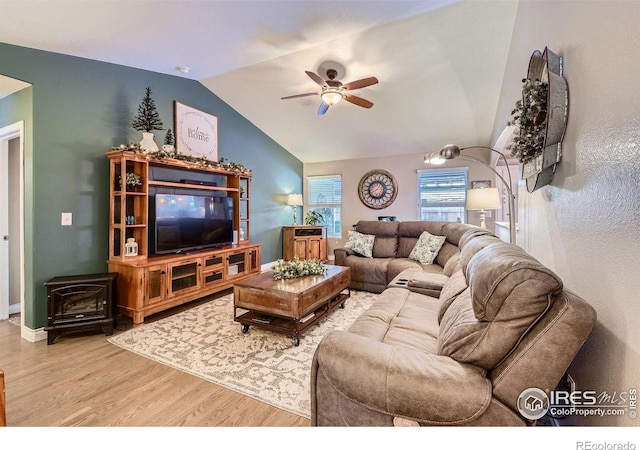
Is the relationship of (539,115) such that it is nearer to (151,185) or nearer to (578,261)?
(578,261)

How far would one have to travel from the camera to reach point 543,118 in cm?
144

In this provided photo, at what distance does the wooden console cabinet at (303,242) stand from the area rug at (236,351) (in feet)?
8.69

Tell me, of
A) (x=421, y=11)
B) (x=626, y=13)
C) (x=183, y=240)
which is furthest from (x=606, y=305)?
(x=183, y=240)

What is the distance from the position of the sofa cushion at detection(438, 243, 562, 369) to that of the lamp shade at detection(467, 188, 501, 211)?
2.33 meters

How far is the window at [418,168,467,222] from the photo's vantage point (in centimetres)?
531

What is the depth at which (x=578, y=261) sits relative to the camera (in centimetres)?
120

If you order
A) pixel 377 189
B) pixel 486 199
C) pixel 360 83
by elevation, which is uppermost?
pixel 360 83

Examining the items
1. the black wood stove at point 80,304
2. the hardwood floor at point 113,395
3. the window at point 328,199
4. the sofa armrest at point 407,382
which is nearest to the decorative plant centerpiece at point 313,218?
the window at point 328,199

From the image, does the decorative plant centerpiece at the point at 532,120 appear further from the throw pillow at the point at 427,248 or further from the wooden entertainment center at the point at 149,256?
the wooden entertainment center at the point at 149,256

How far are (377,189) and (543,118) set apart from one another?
452 cm

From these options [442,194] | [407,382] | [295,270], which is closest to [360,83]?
[295,270]

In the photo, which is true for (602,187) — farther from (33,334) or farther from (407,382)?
(33,334)

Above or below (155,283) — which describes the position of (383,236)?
above

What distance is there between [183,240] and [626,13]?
392 cm
